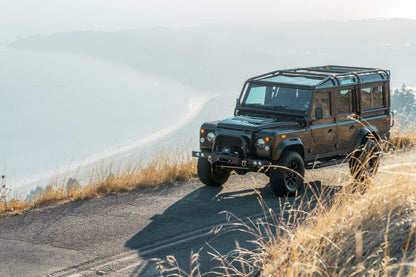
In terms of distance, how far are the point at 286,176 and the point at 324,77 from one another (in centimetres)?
226

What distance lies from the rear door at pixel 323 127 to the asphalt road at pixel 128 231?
3.09 feet

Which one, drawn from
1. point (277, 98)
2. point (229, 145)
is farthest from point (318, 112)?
point (229, 145)

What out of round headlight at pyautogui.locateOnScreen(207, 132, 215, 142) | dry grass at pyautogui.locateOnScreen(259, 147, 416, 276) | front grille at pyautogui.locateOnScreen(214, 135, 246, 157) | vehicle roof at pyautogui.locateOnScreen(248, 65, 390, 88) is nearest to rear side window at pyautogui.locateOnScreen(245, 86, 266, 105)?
vehicle roof at pyautogui.locateOnScreen(248, 65, 390, 88)

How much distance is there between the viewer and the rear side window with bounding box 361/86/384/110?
12.4 m

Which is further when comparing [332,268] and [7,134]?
[7,134]

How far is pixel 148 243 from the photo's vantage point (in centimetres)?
818

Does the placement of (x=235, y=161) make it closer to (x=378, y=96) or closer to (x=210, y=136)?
(x=210, y=136)

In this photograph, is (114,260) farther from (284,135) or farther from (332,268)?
(284,135)

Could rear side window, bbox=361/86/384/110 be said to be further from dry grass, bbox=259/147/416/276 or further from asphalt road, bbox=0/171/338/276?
dry grass, bbox=259/147/416/276

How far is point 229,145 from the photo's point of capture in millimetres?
10922

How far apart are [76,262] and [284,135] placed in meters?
4.56

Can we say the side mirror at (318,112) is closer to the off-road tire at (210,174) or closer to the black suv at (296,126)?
the black suv at (296,126)

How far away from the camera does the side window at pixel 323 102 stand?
11.5 meters

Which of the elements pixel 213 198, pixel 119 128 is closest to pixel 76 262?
pixel 213 198
